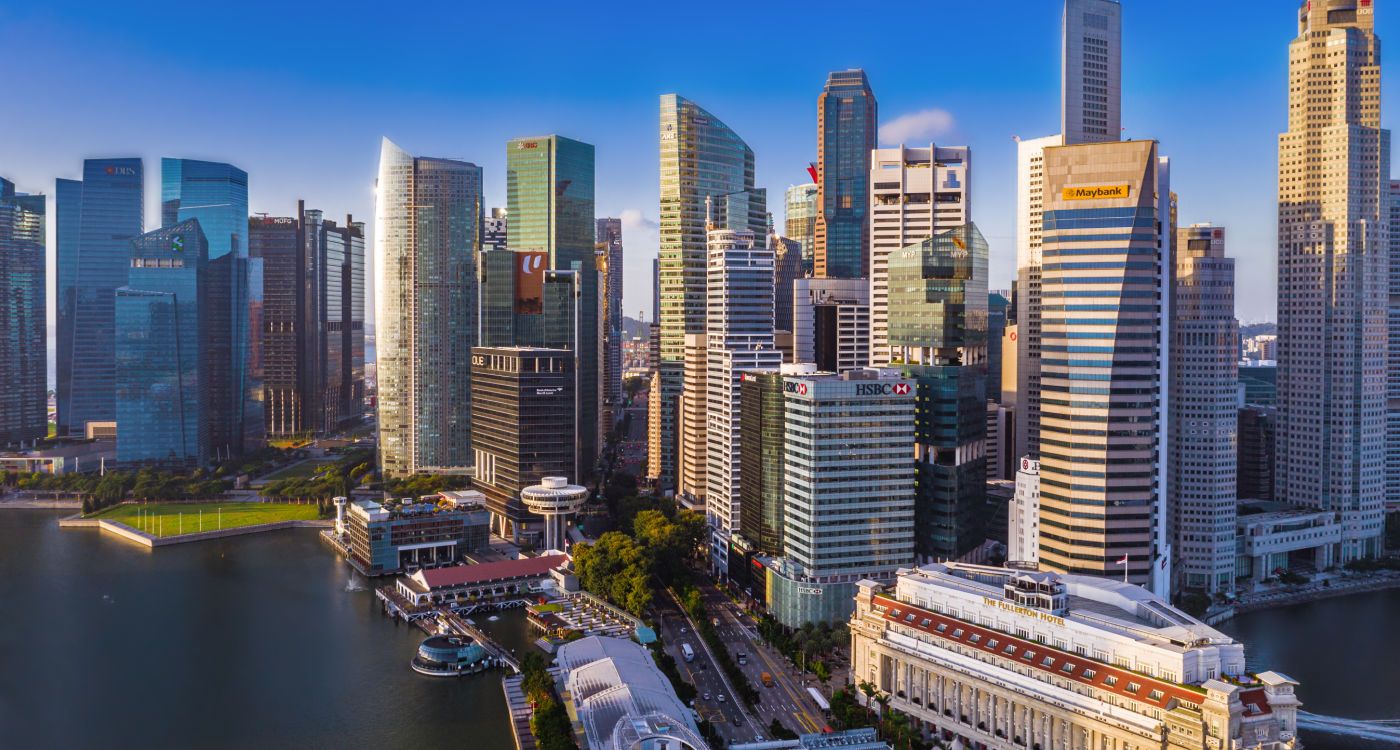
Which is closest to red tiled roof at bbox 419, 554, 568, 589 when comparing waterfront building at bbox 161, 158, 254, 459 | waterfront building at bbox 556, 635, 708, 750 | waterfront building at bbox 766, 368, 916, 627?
waterfront building at bbox 556, 635, 708, 750

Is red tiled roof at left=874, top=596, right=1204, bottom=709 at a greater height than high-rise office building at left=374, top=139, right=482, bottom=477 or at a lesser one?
lesser

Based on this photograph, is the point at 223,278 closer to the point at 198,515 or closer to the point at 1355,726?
the point at 198,515

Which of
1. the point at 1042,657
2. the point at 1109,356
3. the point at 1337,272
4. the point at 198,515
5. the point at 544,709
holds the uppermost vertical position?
the point at 1337,272

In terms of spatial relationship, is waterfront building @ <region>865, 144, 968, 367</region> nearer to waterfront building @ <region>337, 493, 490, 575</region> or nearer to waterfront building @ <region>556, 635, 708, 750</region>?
waterfront building @ <region>337, 493, 490, 575</region>

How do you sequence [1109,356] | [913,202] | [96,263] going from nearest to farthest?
[1109,356] < [913,202] < [96,263]

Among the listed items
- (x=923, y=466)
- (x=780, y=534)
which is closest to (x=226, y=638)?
(x=780, y=534)

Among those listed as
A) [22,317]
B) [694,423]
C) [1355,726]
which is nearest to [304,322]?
[22,317]

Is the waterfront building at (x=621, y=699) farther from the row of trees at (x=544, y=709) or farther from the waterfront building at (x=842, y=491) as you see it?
the waterfront building at (x=842, y=491)
